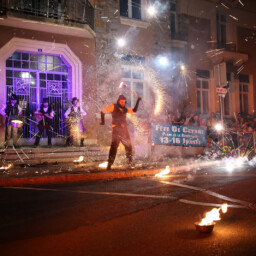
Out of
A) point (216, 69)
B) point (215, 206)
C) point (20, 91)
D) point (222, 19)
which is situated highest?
point (222, 19)

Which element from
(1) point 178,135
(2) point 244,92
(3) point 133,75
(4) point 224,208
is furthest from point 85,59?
(2) point 244,92

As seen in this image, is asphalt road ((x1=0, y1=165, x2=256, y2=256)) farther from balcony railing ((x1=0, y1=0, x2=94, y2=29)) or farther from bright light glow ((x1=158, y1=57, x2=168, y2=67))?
bright light glow ((x1=158, y1=57, x2=168, y2=67))

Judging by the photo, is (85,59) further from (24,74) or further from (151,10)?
(151,10)

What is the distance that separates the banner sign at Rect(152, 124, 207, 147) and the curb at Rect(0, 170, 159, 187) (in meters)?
3.14

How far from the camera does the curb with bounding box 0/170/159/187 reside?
6.78 meters

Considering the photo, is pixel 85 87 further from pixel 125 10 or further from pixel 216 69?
pixel 216 69

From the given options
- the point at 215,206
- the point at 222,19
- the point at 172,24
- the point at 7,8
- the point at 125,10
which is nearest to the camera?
the point at 215,206

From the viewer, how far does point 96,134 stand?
510 inches

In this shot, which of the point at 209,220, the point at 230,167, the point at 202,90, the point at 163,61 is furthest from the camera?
the point at 202,90

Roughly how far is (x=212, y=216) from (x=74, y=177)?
14.0ft

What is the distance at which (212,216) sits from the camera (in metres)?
3.88

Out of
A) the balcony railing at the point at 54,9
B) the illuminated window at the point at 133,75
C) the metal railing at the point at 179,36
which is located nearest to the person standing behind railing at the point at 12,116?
the balcony railing at the point at 54,9

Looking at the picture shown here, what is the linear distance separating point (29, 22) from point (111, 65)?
3917 mm

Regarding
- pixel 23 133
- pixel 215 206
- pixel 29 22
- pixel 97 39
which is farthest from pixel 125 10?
pixel 215 206
